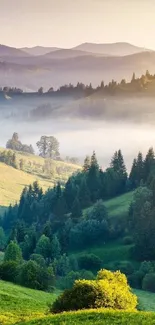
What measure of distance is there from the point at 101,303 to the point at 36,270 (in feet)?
170

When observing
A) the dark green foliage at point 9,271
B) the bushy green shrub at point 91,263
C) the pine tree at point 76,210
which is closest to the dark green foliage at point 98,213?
the pine tree at point 76,210

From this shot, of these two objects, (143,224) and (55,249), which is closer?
(55,249)

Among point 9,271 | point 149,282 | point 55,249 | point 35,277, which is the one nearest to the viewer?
point 35,277

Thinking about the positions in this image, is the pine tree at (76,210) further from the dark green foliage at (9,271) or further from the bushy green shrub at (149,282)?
the dark green foliage at (9,271)

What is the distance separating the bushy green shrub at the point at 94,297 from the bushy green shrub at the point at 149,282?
84982mm

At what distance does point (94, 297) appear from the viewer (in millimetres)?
39531

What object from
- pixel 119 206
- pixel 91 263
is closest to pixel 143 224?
pixel 91 263

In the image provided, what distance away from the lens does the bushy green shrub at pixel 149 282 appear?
125 metres

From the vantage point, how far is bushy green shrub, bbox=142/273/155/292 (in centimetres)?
12488

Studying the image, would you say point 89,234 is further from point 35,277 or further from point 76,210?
point 35,277

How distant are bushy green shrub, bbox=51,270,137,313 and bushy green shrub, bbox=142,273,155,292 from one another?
85.0 metres

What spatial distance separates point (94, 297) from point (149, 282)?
291 feet

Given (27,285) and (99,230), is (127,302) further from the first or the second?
(99,230)

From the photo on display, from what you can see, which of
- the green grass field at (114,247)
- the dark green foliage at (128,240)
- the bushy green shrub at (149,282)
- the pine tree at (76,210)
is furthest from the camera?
the pine tree at (76,210)
